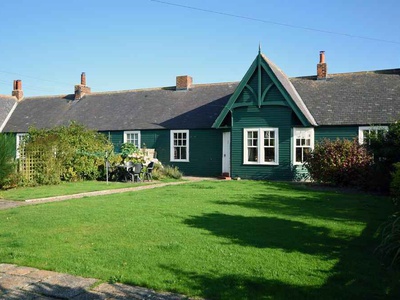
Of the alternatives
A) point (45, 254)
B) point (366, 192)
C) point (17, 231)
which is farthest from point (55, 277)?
point (366, 192)

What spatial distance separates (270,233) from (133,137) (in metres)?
20.5

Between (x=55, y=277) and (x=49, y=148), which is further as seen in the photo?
(x=49, y=148)

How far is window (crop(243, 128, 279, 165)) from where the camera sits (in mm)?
21750

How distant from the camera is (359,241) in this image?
7348 millimetres

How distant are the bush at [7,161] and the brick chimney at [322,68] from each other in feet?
59.8

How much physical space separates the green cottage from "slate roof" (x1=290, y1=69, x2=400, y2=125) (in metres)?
0.05

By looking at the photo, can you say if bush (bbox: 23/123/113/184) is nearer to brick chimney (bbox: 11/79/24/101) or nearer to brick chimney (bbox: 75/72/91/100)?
brick chimney (bbox: 75/72/91/100)

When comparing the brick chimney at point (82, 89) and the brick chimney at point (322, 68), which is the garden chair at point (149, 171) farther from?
the brick chimney at point (82, 89)

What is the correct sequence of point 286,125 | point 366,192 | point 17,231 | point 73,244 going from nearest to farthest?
point 73,244
point 17,231
point 366,192
point 286,125

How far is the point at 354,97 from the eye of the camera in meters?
22.6

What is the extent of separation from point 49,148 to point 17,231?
454 inches

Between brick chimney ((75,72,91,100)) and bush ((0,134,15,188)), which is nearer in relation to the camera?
bush ((0,134,15,188))

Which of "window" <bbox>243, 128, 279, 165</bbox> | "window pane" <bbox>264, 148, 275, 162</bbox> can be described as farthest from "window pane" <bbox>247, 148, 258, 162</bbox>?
"window pane" <bbox>264, 148, 275, 162</bbox>

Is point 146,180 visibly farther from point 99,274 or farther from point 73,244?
point 99,274
